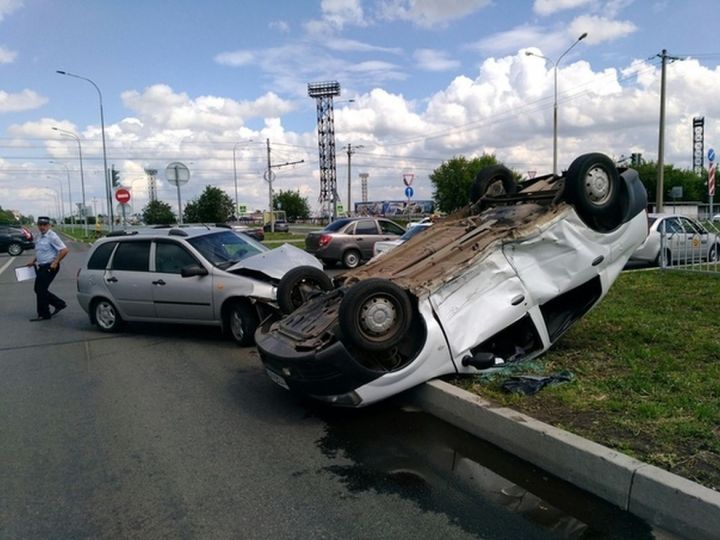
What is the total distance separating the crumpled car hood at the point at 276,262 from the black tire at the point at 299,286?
1.37 metres

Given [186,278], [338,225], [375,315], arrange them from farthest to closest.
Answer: [338,225], [186,278], [375,315]

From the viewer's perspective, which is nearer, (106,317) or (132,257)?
(132,257)

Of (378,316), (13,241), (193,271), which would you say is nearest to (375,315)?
(378,316)

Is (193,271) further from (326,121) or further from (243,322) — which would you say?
(326,121)

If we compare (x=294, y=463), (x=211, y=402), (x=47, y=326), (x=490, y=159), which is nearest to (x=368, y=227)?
(x=47, y=326)

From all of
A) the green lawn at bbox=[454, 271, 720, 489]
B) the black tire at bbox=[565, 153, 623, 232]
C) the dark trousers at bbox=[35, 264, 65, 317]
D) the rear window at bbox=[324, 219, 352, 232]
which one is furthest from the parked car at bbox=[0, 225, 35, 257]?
the black tire at bbox=[565, 153, 623, 232]

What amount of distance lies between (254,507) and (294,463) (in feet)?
2.25

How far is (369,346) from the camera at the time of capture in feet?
15.0

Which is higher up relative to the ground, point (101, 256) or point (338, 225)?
point (338, 225)

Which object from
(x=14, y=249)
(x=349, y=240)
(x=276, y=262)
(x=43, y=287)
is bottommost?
(x=14, y=249)

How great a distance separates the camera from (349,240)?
19.5 metres

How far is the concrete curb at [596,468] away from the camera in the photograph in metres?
3.09

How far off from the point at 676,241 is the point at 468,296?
35.3ft

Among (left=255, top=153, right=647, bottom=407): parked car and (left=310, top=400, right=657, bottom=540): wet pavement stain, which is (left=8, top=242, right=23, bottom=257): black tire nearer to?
(left=255, top=153, right=647, bottom=407): parked car
